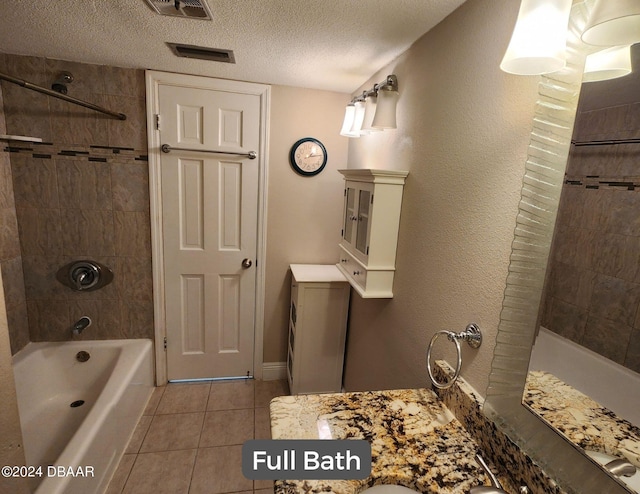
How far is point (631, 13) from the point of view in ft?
2.02

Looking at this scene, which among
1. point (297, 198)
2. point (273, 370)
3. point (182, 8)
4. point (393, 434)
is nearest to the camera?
point (393, 434)

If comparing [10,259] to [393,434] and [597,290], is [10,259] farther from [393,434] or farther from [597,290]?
[597,290]

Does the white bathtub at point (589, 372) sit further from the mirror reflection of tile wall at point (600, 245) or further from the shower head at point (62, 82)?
the shower head at point (62, 82)

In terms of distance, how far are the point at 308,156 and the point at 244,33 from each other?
1.01 metres

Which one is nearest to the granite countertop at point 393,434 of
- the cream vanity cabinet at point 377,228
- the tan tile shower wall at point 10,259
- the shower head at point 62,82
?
A: the cream vanity cabinet at point 377,228

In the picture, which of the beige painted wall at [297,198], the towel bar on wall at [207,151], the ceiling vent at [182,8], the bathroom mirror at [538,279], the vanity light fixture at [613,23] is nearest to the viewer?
the vanity light fixture at [613,23]

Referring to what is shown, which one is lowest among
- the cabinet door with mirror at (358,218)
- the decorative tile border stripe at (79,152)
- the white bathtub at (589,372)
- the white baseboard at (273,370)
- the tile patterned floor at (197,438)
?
the tile patterned floor at (197,438)

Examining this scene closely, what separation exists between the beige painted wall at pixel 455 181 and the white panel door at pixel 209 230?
1.12 meters

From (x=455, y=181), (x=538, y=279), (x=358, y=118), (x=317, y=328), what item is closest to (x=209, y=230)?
(x=317, y=328)

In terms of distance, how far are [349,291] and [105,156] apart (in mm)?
1859

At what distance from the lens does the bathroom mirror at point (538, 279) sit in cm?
75

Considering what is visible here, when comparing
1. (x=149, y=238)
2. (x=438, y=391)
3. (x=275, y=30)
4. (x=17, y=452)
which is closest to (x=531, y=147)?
(x=438, y=391)

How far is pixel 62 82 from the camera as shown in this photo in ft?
6.77

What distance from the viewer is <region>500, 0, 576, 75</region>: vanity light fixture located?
27.4 inches
